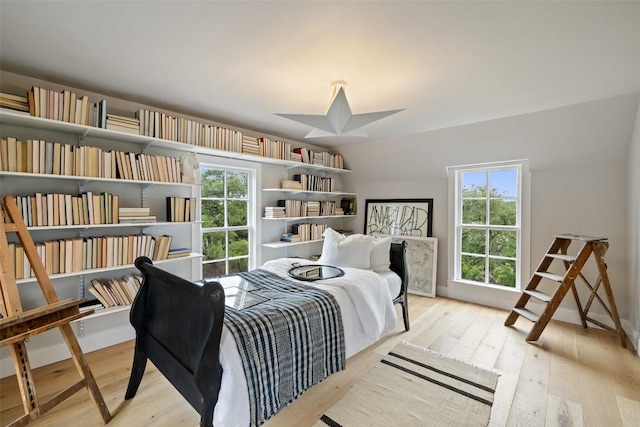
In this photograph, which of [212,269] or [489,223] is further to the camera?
[489,223]

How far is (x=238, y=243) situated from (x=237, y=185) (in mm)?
758

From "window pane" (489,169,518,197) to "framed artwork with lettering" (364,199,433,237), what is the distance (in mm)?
834

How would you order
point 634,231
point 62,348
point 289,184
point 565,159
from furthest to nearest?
point 289,184, point 565,159, point 634,231, point 62,348

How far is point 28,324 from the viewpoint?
4.76 ft

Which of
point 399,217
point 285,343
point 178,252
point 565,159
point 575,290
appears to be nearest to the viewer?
point 285,343

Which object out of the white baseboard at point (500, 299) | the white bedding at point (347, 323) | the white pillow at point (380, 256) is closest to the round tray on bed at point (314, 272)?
the white bedding at point (347, 323)

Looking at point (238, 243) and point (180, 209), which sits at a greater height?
point (180, 209)

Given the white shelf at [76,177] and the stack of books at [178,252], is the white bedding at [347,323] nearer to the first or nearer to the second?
the stack of books at [178,252]

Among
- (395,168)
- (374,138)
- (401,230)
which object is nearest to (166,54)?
(374,138)

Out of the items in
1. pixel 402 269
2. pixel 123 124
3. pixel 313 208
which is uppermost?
pixel 123 124

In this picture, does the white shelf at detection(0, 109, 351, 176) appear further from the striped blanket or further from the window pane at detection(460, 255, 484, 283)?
the window pane at detection(460, 255, 484, 283)

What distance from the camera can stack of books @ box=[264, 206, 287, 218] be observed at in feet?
12.2

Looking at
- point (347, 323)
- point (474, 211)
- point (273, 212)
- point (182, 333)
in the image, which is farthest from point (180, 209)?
Answer: point (474, 211)

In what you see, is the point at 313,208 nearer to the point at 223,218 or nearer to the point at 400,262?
the point at 223,218
